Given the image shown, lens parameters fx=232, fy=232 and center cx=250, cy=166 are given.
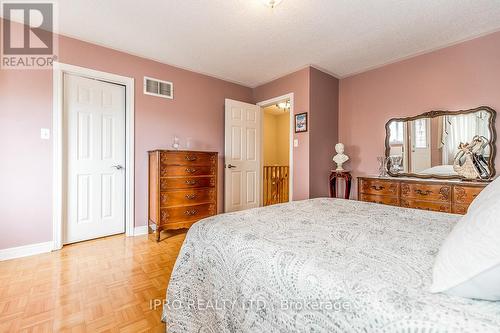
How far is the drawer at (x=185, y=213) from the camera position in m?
2.85

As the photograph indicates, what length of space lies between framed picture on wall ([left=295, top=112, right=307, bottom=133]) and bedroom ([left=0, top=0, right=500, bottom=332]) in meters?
0.03

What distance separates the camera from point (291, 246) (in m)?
0.90

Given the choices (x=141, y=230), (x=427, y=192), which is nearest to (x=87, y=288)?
(x=141, y=230)

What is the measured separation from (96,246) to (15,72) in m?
2.01

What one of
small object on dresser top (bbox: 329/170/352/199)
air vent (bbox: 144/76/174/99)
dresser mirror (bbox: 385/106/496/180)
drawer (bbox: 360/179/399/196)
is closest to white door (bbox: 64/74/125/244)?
air vent (bbox: 144/76/174/99)

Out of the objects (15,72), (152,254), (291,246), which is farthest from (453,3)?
(15,72)

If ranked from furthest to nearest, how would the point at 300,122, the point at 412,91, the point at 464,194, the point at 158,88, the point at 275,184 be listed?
the point at 275,184 < the point at 300,122 < the point at 158,88 < the point at 412,91 < the point at 464,194

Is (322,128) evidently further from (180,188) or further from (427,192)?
(180,188)

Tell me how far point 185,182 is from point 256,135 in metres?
1.67

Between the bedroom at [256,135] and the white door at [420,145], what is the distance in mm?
172

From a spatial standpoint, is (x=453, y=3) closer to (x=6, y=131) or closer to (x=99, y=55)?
(x=99, y=55)

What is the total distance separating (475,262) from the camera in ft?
1.70

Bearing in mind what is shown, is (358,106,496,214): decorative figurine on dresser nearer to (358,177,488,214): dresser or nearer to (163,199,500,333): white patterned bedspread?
(358,177,488,214): dresser

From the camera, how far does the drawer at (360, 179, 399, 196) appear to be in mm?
2867
